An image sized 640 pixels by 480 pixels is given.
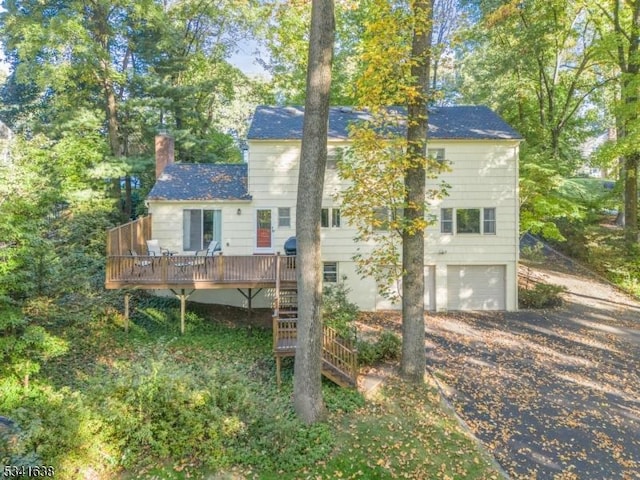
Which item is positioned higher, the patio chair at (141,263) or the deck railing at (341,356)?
the patio chair at (141,263)

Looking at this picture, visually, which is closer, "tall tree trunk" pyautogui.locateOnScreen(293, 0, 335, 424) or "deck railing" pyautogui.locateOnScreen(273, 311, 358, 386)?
"tall tree trunk" pyautogui.locateOnScreen(293, 0, 335, 424)

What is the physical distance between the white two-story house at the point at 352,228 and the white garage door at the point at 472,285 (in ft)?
0.13

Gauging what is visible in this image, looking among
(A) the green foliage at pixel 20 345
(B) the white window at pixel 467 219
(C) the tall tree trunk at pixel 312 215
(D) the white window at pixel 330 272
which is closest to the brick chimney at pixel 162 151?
(D) the white window at pixel 330 272

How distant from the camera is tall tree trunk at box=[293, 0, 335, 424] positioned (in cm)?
645

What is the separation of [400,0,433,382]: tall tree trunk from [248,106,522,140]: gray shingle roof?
547 centimetres

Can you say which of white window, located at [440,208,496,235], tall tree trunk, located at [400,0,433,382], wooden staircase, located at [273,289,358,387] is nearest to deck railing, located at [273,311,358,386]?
wooden staircase, located at [273,289,358,387]

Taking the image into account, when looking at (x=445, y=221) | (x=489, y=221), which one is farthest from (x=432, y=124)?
(x=489, y=221)

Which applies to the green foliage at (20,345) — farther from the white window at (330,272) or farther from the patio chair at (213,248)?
the white window at (330,272)

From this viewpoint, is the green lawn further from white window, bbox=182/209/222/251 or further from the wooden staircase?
white window, bbox=182/209/222/251

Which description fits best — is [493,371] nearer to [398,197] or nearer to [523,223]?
[398,197]

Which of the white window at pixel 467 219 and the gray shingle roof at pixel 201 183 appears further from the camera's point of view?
the white window at pixel 467 219

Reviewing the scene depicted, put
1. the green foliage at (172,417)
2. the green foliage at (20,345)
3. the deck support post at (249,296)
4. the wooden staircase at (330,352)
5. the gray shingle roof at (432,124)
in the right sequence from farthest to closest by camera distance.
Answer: the gray shingle roof at (432,124) < the deck support post at (249,296) < the wooden staircase at (330,352) < the green foliage at (20,345) < the green foliage at (172,417)

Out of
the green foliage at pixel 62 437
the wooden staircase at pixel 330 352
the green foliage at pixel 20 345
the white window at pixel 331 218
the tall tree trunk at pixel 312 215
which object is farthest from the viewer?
the white window at pixel 331 218

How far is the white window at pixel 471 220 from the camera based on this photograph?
569 inches
